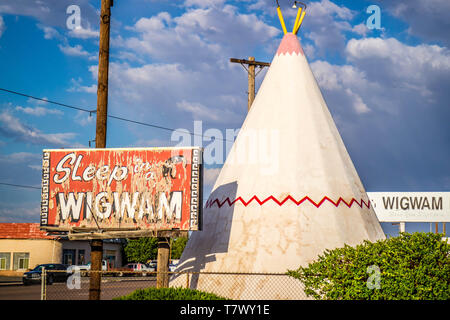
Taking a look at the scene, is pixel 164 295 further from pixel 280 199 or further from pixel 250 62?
pixel 250 62

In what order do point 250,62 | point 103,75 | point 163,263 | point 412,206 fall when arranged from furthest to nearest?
1. point 412,206
2. point 250,62
3. point 103,75
4. point 163,263

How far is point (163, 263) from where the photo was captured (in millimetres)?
11266

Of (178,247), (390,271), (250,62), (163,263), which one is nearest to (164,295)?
(163,263)

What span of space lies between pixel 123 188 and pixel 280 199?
3586mm

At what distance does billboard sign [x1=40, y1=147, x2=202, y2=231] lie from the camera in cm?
1145

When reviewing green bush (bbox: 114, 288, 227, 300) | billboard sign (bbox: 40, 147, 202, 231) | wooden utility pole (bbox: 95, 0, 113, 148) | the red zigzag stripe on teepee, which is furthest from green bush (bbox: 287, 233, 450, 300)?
wooden utility pole (bbox: 95, 0, 113, 148)

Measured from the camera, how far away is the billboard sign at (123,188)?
37.6 feet

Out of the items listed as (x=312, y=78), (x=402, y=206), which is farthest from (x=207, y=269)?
(x=402, y=206)

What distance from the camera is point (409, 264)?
8.91 metres

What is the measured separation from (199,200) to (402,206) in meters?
21.0

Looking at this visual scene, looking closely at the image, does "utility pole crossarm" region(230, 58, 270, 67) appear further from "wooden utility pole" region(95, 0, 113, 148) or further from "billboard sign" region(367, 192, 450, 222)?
"billboard sign" region(367, 192, 450, 222)

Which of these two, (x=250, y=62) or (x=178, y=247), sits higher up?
(x=250, y=62)

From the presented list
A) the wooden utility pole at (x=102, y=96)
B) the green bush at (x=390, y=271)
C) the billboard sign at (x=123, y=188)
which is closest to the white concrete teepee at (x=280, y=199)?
the billboard sign at (x=123, y=188)
